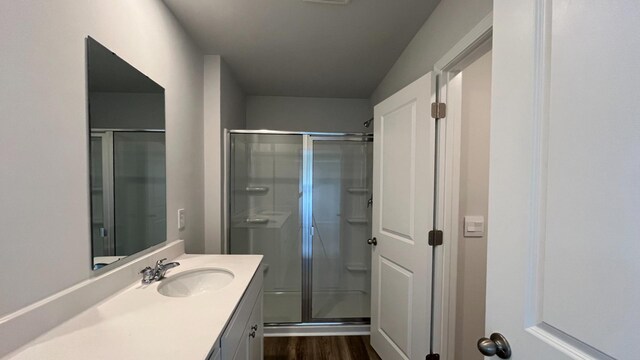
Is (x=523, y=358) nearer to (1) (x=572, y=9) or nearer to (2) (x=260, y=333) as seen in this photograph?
(1) (x=572, y=9)

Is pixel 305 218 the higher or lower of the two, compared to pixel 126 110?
lower

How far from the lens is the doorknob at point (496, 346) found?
2.10 ft

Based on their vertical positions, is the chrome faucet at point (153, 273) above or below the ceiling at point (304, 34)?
below

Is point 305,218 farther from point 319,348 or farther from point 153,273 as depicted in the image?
point 153,273

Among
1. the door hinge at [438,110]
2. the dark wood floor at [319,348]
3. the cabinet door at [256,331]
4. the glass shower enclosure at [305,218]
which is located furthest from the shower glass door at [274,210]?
the door hinge at [438,110]

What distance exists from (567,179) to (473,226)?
1.18 m

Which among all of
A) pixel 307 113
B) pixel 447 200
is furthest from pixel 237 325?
pixel 307 113

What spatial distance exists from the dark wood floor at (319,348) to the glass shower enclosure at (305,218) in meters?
0.16

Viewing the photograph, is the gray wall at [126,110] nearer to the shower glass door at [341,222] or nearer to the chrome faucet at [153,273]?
the chrome faucet at [153,273]

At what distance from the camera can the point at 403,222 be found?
1699 millimetres

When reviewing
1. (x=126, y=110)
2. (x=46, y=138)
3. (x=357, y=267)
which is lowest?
(x=357, y=267)

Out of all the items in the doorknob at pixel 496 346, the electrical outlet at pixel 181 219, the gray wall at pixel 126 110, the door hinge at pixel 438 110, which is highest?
the door hinge at pixel 438 110

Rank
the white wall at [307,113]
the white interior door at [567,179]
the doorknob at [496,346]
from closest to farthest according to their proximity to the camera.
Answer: the white interior door at [567,179] < the doorknob at [496,346] < the white wall at [307,113]

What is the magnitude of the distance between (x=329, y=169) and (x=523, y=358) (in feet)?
7.41
